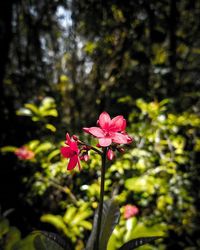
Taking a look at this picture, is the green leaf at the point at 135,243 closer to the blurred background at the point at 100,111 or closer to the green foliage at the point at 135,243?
the green foliage at the point at 135,243

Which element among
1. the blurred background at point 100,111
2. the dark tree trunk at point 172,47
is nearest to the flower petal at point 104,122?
the blurred background at point 100,111

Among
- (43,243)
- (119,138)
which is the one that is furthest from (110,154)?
(43,243)

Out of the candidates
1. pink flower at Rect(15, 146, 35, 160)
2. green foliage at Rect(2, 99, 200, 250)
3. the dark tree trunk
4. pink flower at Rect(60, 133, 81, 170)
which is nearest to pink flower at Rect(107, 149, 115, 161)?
pink flower at Rect(60, 133, 81, 170)

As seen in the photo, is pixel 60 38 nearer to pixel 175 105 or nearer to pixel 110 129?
pixel 175 105

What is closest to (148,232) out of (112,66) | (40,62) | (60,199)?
(60,199)

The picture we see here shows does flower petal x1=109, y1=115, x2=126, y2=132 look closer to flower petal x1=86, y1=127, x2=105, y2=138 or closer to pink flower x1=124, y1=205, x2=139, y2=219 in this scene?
flower petal x1=86, y1=127, x2=105, y2=138

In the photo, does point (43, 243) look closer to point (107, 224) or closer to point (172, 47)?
point (107, 224)
